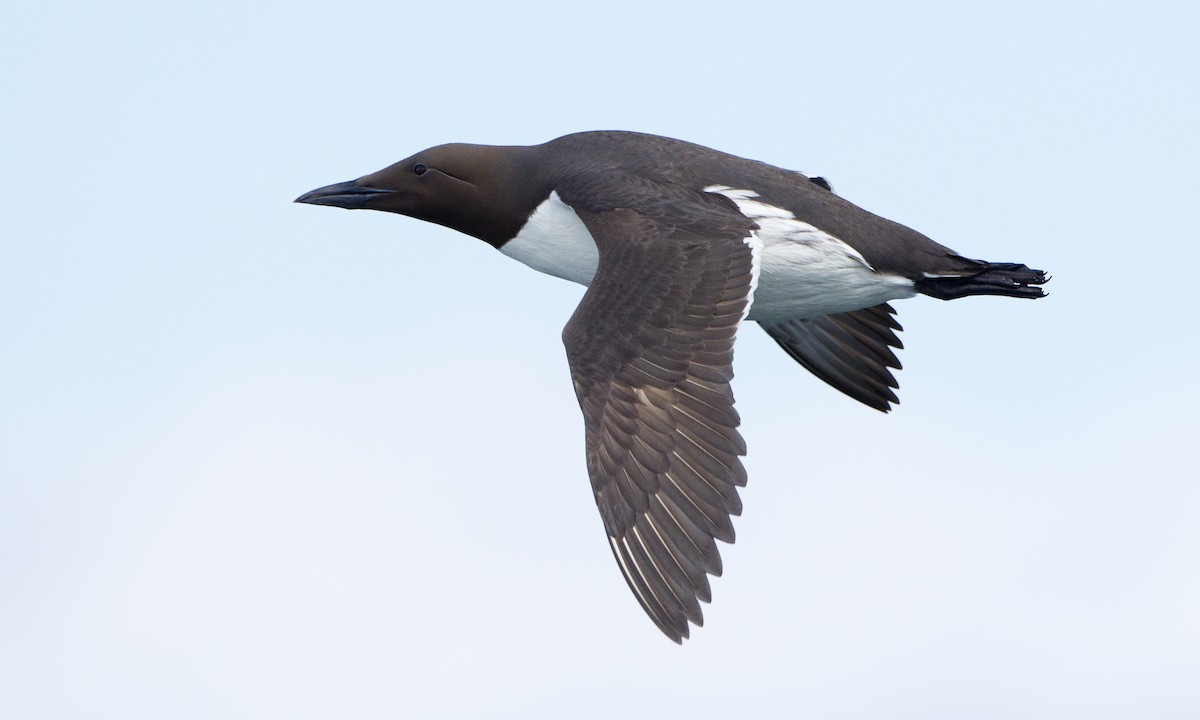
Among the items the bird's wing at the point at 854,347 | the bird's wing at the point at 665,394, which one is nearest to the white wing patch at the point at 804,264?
the bird's wing at the point at 665,394

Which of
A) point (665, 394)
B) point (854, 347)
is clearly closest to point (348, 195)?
point (854, 347)

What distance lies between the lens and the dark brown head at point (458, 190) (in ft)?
34.3

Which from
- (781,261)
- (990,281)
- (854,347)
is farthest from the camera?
(854,347)

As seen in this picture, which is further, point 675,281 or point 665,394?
point 675,281

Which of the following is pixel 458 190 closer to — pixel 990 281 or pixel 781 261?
pixel 781 261

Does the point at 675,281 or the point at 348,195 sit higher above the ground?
the point at 348,195

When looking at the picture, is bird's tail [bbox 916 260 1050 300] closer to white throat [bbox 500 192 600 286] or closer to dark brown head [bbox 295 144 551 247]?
white throat [bbox 500 192 600 286]

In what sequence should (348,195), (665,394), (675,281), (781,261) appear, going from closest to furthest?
(665,394)
(675,281)
(781,261)
(348,195)

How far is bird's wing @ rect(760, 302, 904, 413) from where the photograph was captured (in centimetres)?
1116

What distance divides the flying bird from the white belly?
1 centimetres

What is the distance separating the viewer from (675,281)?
891 centimetres

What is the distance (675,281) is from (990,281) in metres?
1.90

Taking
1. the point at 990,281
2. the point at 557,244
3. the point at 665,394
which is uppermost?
the point at 557,244

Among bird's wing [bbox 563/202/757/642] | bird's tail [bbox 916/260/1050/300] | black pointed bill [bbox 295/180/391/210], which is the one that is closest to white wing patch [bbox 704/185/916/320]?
bird's tail [bbox 916/260/1050/300]
